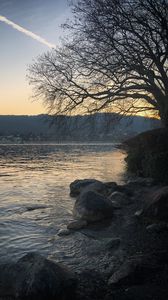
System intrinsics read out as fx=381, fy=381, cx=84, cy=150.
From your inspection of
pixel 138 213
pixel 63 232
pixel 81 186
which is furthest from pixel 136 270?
pixel 81 186

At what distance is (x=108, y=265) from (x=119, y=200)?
7155 mm

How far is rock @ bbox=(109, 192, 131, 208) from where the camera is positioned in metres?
15.0

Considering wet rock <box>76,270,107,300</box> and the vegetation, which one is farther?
the vegetation

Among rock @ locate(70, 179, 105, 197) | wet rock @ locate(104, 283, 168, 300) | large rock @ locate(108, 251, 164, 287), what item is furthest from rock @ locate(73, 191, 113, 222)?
wet rock @ locate(104, 283, 168, 300)

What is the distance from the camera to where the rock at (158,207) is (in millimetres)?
11578

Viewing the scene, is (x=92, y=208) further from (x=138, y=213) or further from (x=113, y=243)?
(x=113, y=243)

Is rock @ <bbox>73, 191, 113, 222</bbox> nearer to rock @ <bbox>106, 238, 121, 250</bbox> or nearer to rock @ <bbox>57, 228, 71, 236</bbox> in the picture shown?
rock @ <bbox>57, 228, 71, 236</bbox>

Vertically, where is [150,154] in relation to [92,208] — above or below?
above

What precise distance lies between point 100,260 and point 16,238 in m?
3.22

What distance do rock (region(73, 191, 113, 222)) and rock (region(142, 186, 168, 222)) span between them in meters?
1.42

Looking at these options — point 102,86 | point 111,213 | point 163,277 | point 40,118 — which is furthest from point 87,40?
point 163,277

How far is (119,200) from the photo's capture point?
15.6 metres

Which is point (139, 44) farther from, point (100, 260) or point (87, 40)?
point (100, 260)

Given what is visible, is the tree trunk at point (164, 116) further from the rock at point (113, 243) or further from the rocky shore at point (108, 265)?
the rock at point (113, 243)
